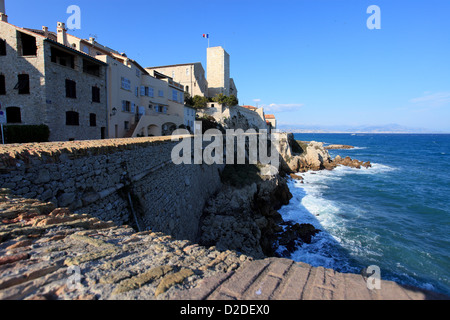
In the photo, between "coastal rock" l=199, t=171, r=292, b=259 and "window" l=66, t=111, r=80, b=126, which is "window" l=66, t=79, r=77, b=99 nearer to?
"window" l=66, t=111, r=80, b=126

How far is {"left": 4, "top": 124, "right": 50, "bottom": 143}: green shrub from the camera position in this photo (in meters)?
14.1

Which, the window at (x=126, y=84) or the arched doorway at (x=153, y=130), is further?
the arched doorway at (x=153, y=130)

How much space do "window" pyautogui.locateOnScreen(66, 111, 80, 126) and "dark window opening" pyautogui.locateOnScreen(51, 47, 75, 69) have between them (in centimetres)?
361

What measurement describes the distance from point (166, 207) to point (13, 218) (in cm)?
770

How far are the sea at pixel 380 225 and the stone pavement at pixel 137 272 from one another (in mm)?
14576

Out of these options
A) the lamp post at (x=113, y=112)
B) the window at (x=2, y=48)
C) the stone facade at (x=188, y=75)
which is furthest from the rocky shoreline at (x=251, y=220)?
the stone facade at (x=188, y=75)

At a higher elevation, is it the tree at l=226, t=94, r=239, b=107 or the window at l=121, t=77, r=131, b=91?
the tree at l=226, t=94, r=239, b=107

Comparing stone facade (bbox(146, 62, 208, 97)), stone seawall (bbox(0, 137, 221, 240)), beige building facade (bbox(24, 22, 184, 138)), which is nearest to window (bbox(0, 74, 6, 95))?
beige building facade (bbox(24, 22, 184, 138))

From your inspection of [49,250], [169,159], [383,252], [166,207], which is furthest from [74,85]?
[383,252]

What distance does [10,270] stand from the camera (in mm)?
2537

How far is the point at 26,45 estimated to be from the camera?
16.4 meters

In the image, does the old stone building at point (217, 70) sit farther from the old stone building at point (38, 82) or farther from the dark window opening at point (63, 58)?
the old stone building at point (38, 82)

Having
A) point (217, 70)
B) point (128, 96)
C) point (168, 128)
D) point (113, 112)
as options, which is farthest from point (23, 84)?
point (217, 70)

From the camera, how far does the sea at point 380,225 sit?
15220 mm
